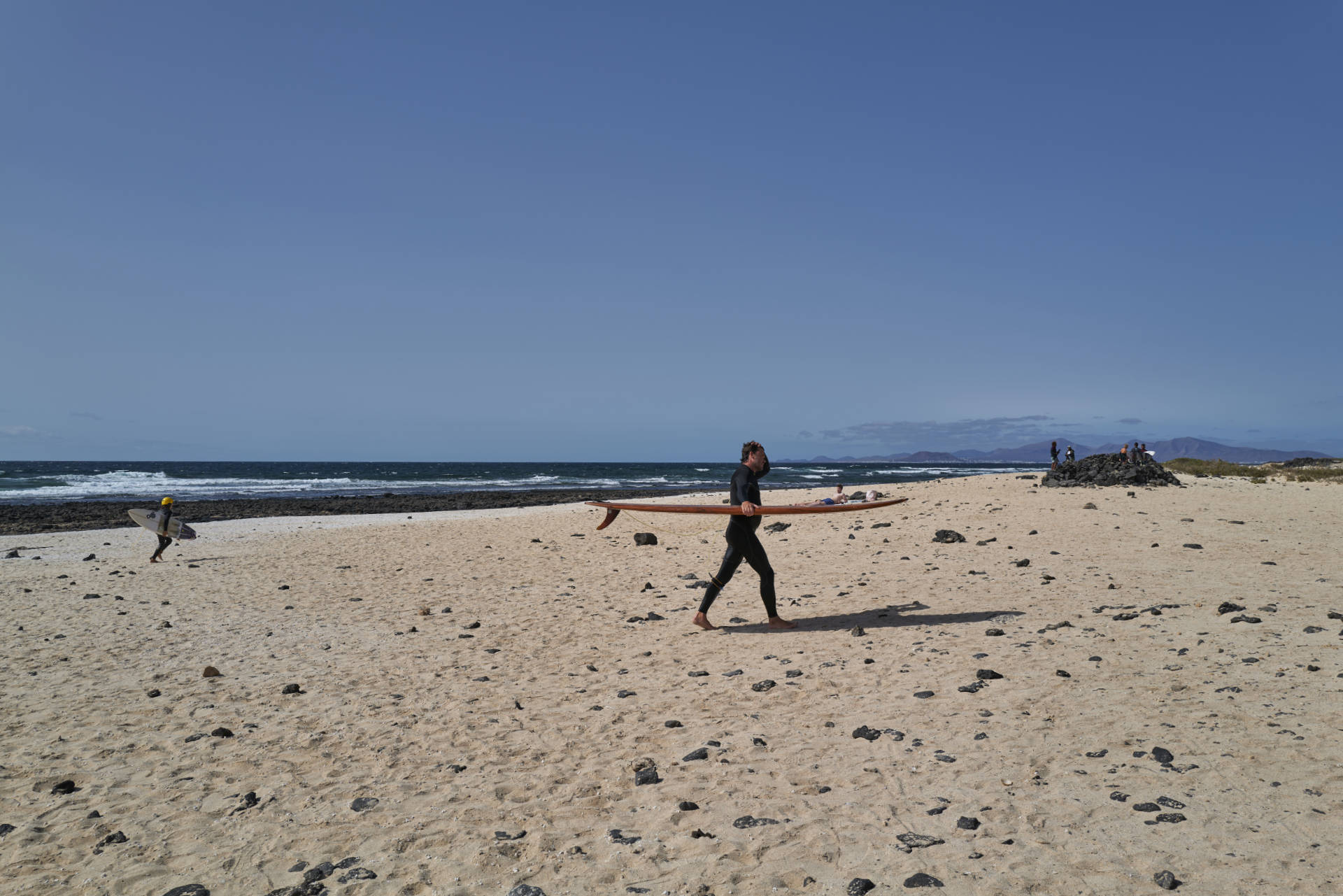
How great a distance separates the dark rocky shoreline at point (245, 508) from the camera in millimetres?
29359

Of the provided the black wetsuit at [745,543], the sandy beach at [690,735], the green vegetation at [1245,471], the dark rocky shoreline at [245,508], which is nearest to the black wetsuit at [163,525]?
the sandy beach at [690,735]

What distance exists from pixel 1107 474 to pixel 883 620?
18.9 meters

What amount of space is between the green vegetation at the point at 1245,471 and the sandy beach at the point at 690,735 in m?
25.8

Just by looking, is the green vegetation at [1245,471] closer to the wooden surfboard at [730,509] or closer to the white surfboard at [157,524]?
the wooden surfboard at [730,509]

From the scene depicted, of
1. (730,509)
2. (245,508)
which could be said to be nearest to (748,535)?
(730,509)

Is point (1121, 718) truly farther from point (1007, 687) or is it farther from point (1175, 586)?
point (1175, 586)

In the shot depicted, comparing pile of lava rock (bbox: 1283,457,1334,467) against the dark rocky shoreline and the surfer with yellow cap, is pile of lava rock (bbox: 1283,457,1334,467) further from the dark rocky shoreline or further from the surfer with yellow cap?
the surfer with yellow cap

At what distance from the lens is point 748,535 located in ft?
33.0

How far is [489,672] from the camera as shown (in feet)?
28.8

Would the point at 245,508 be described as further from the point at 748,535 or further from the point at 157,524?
the point at 748,535

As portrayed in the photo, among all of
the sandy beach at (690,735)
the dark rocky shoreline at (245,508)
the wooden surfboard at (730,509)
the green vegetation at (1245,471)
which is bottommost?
the sandy beach at (690,735)

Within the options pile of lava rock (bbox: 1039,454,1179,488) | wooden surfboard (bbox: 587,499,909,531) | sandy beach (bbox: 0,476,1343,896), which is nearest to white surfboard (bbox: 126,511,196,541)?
sandy beach (bbox: 0,476,1343,896)

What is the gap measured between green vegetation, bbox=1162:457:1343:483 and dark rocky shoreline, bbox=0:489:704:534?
29.3 m

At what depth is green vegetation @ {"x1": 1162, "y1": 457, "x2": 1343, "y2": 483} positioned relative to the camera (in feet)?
114
